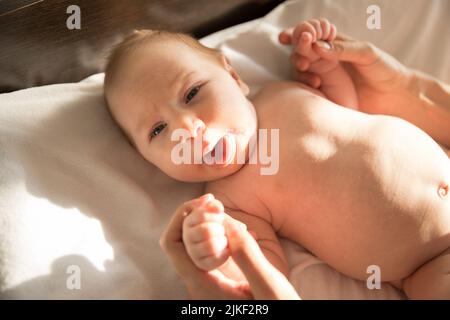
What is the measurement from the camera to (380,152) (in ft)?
3.18

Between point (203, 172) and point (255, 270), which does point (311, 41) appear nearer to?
point (203, 172)

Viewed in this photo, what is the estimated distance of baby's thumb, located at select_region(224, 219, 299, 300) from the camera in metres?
0.77

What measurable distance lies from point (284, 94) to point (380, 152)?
252 mm

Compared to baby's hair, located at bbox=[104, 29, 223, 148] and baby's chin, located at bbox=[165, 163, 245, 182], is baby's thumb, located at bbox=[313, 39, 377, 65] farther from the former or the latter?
baby's chin, located at bbox=[165, 163, 245, 182]

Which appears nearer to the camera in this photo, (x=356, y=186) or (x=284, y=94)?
(x=356, y=186)

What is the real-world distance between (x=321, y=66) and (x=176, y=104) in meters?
0.40

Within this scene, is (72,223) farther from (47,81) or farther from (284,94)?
(284,94)

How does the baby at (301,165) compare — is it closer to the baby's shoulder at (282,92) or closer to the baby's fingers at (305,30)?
the baby's shoulder at (282,92)

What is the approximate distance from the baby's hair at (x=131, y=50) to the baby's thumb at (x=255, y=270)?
15.5 inches

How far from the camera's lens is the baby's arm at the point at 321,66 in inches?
45.6

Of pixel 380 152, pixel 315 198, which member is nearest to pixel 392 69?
pixel 380 152

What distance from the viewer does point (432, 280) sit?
0.90 meters

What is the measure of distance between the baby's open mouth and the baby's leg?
0.40 m

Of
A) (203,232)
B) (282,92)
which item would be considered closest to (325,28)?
(282,92)
